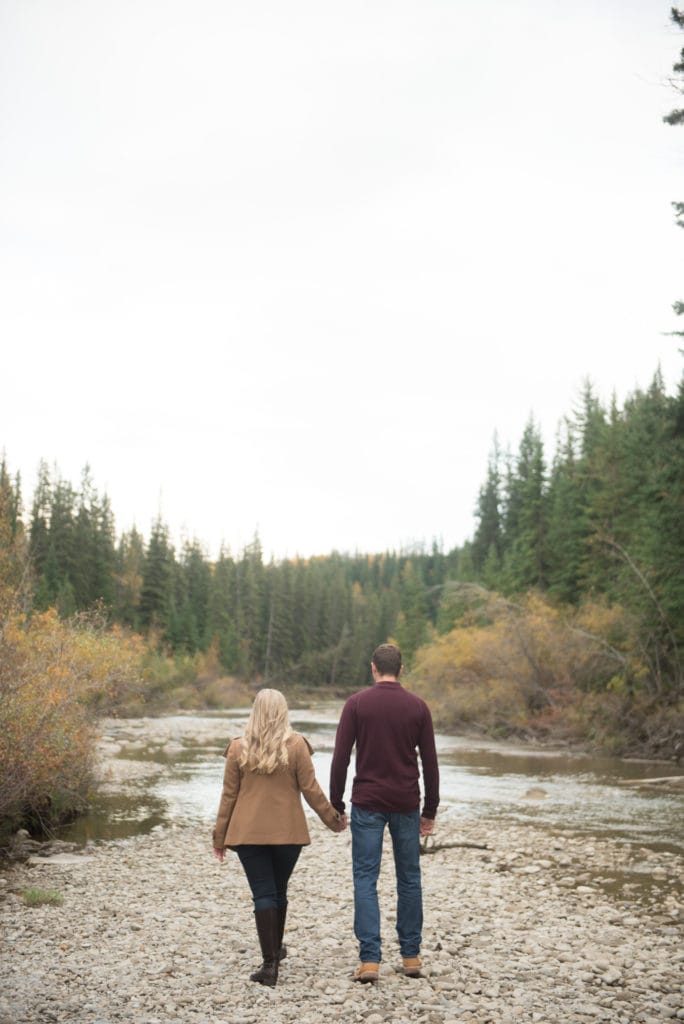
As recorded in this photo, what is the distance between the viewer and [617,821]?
16.3 meters

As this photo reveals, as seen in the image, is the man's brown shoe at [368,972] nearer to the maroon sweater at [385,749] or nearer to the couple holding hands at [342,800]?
the couple holding hands at [342,800]

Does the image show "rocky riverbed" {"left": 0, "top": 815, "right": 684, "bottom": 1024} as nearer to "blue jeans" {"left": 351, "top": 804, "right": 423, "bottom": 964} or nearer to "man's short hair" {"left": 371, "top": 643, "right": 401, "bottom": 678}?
"blue jeans" {"left": 351, "top": 804, "right": 423, "bottom": 964}

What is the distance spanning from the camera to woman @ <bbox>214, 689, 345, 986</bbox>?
6.03 m

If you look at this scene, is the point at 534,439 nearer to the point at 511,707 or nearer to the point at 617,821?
the point at 511,707

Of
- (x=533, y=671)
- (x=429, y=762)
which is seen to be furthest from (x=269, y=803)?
(x=533, y=671)

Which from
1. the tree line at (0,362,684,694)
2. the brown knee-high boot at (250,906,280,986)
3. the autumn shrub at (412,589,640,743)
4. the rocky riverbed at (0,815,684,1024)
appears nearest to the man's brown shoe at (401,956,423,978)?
the rocky riverbed at (0,815,684,1024)

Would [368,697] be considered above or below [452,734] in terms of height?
above

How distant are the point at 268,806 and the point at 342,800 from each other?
1.67 feet

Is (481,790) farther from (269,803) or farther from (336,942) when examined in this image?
(269,803)

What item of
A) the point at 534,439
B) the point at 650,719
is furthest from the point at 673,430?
the point at 534,439

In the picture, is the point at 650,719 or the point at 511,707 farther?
the point at 511,707

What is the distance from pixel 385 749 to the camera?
6113 millimetres

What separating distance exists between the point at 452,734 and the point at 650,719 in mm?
12680

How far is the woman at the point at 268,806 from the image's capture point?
237 inches
